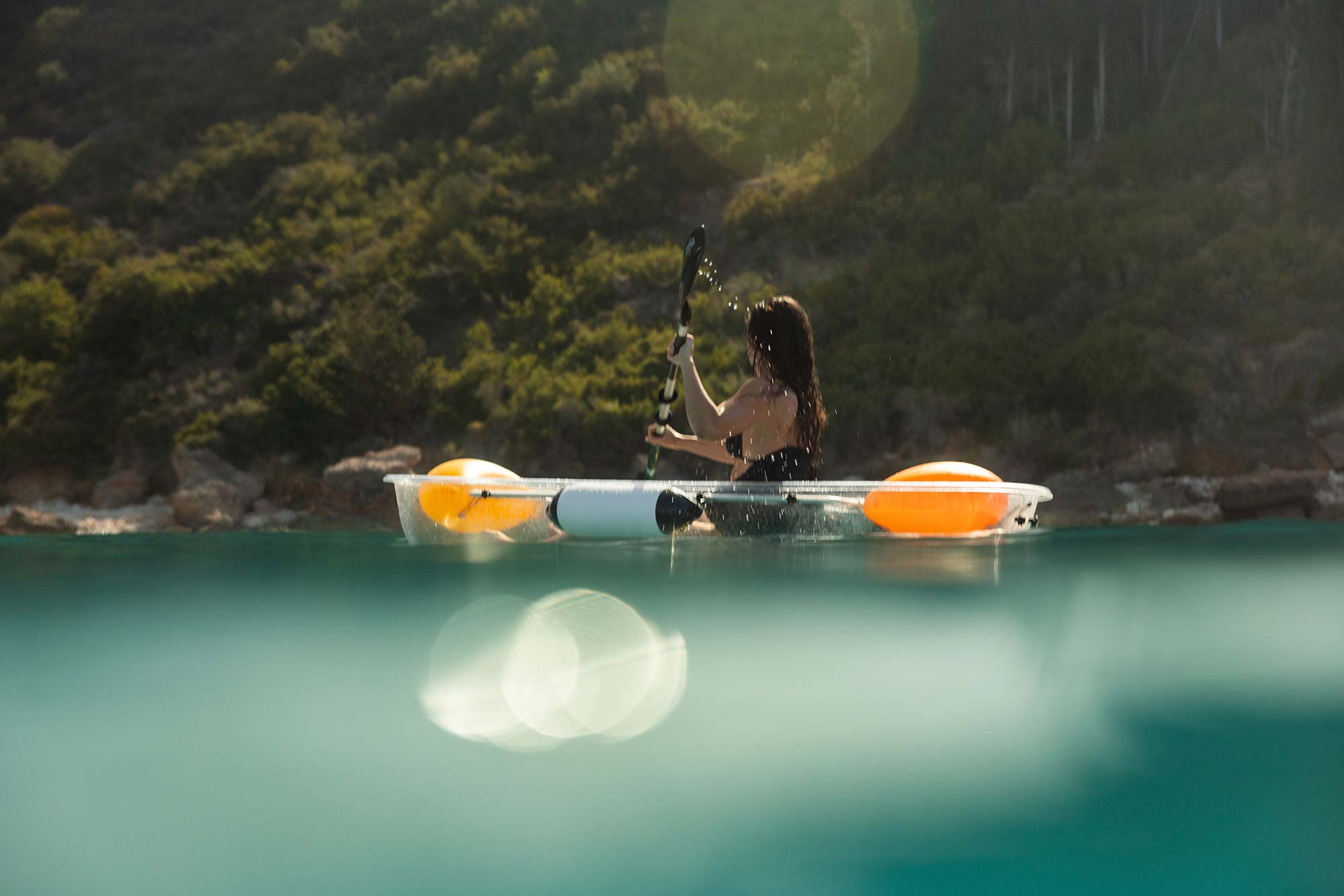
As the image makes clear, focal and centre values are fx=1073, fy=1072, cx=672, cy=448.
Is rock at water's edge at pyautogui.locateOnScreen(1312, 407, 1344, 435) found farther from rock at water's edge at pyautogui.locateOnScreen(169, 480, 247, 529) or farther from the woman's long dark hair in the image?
rock at water's edge at pyautogui.locateOnScreen(169, 480, 247, 529)

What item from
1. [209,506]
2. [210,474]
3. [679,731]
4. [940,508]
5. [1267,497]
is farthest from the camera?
[210,474]

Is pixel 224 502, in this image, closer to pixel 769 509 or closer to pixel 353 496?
pixel 353 496

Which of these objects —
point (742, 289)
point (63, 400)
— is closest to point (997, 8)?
point (742, 289)

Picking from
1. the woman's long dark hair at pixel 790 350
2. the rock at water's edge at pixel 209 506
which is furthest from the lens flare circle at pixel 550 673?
the rock at water's edge at pixel 209 506

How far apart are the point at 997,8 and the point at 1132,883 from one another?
78.8ft

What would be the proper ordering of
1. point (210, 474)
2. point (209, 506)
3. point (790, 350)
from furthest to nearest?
1. point (210, 474)
2. point (209, 506)
3. point (790, 350)

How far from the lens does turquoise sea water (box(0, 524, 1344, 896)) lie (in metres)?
2.64

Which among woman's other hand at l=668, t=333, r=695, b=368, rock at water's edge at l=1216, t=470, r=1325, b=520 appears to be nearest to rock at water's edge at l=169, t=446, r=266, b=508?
woman's other hand at l=668, t=333, r=695, b=368

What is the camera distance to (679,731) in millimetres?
3420

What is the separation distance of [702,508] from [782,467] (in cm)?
58

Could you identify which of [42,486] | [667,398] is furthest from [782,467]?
[42,486]

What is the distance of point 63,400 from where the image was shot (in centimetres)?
1750

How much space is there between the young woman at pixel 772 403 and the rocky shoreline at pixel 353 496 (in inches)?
244

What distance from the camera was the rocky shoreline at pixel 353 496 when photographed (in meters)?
11.5
